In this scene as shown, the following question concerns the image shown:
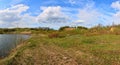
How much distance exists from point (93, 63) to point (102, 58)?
1218 mm

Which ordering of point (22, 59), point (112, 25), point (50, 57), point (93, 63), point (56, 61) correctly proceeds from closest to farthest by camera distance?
point (93, 63), point (56, 61), point (50, 57), point (22, 59), point (112, 25)

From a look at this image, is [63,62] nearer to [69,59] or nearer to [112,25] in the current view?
[69,59]

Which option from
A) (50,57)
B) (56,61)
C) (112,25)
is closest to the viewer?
(56,61)

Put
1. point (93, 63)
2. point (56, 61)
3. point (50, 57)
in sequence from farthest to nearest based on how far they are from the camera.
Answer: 1. point (50, 57)
2. point (56, 61)
3. point (93, 63)

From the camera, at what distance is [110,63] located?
10891 mm

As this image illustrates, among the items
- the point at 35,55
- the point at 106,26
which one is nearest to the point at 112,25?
the point at 106,26

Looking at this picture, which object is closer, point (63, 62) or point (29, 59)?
point (63, 62)

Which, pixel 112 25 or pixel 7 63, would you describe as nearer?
pixel 7 63

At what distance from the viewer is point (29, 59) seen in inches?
534

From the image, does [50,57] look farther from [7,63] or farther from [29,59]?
[7,63]

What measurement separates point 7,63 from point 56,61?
141 inches

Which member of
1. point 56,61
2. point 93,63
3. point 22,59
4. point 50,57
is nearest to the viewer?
point 93,63

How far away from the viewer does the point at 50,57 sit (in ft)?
42.3

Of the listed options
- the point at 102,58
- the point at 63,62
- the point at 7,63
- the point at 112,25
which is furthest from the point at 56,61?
the point at 112,25
